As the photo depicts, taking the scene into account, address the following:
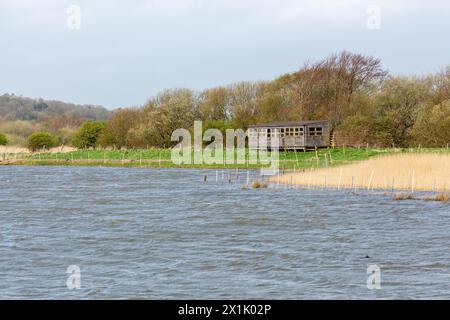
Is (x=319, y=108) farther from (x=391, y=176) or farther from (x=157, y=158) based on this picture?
(x=391, y=176)

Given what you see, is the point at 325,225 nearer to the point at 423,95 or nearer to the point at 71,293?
the point at 71,293

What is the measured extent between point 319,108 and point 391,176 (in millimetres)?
39821

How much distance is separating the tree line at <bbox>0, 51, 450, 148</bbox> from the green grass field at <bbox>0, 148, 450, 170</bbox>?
16.8 feet

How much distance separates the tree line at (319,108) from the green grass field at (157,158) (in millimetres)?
5114

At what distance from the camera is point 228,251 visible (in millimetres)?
21172

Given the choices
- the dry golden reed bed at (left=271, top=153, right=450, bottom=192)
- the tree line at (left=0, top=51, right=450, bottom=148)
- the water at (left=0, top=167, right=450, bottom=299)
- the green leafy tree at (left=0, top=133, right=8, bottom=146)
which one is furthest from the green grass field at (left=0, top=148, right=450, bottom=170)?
the water at (left=0, top=167, right=450, bottom=299)

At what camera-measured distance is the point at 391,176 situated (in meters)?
40.0

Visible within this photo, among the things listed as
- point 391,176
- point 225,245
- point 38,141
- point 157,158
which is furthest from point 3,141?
point 225,245

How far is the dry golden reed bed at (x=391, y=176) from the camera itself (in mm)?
38062

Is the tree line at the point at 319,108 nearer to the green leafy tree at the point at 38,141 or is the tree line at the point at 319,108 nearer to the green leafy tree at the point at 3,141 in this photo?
the green leafy tree at the point at 38,141

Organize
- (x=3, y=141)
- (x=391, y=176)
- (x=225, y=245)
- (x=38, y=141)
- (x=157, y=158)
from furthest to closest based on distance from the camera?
(x=3, y=141) → (x=38, y=141) → (x=157, y=158) → (x=391, y=176) → (x=225, y=245)

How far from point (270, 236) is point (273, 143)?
4791cm

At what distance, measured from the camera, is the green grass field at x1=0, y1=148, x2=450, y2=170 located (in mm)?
57853

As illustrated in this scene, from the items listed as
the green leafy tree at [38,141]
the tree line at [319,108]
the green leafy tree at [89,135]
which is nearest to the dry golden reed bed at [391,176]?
the tree line at [319,108]
